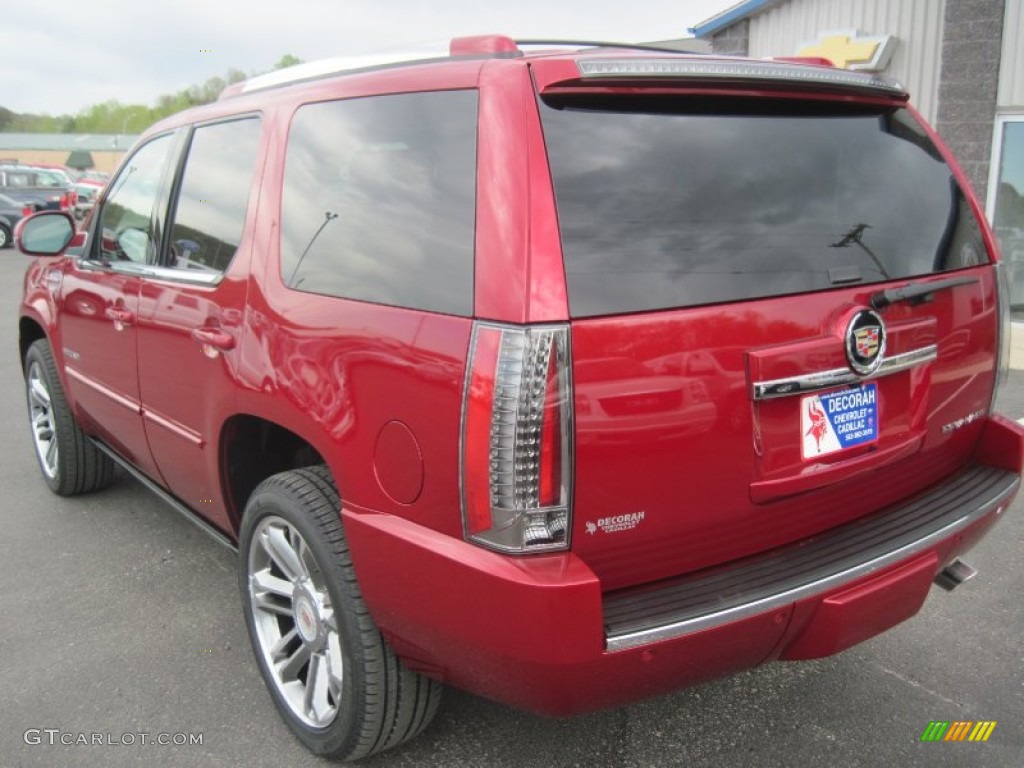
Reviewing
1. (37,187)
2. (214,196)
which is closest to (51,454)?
(214,196)

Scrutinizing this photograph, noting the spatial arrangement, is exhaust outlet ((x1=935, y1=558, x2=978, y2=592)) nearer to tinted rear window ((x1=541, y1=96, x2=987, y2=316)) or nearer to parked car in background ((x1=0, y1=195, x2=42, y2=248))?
tinted rear window ((x1=541, y1=96, x2=987, y2=316))

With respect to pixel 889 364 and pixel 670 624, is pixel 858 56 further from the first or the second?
pixel 670 624

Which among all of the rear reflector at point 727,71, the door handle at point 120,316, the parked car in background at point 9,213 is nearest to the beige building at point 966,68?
the rear reflector at point 727,71

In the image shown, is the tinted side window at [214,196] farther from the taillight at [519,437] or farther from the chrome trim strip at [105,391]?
the taillight at [519,437]

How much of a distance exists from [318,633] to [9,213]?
23273mm

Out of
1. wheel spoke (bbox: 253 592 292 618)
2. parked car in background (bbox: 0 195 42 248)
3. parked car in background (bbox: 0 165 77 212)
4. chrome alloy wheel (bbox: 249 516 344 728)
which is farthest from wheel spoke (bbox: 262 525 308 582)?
parked car in background (bbox: 0 165 77 212)

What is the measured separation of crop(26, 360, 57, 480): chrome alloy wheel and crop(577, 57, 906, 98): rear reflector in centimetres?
390

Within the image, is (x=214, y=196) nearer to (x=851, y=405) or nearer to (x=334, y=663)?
(x=334, y=663)

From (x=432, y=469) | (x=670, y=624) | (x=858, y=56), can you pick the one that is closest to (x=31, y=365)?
(x=432, y=469)

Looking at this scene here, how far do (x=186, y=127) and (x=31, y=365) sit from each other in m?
2.25

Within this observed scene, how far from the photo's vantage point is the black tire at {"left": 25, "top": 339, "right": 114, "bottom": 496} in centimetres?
448

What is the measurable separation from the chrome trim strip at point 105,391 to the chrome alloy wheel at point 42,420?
2.23 ft

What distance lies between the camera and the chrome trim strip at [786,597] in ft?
6.18

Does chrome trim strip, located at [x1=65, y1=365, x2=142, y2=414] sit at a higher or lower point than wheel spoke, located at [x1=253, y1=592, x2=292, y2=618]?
higher
